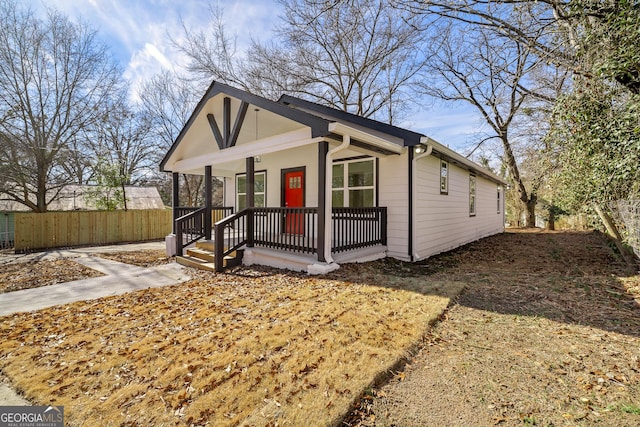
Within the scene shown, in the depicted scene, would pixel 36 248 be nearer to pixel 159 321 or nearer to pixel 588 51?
pixel 159 321

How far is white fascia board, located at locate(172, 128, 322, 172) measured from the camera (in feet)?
19.2

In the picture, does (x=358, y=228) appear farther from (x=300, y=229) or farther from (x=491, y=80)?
(x=491, y=80)

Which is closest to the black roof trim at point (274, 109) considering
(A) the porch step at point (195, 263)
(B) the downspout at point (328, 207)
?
(B) the downspout at point (328, 207)

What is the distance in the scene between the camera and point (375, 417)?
79.5 inches

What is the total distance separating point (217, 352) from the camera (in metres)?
2.82

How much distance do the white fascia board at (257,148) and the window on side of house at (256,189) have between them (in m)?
1.51

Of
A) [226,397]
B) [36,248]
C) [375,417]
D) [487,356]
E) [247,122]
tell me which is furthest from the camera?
[36,248]

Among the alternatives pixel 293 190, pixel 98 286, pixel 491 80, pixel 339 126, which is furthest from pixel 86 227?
pixel 491 80

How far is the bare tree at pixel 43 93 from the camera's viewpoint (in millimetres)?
12633

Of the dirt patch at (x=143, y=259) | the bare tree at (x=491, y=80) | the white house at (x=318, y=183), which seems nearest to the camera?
the white house at (x=318, y=183)

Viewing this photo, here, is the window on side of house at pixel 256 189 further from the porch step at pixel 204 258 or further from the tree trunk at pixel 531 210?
the tree trunk at pixel 531 210

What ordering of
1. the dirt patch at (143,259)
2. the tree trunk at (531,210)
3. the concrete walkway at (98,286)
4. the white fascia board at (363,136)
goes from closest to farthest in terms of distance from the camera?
the concrete walkway at (98,286), the white fascia board at (363,136), the dirt patch at (143,259), the tree trunk at (531,210)

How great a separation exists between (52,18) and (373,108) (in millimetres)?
16180

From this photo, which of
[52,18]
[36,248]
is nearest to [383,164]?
[36,248]
